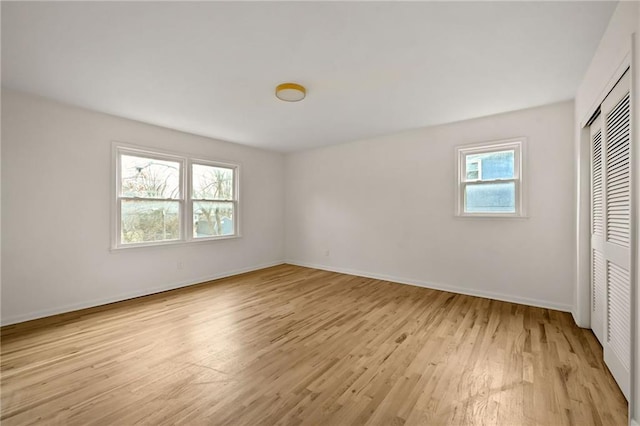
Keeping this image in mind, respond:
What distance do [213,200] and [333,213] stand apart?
2348mm

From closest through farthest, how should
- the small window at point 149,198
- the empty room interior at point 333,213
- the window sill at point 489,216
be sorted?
the empty room interior at point 333,213, the window sill at point 489,216, the small window at point 149,198

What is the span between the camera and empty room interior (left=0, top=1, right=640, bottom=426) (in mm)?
1839

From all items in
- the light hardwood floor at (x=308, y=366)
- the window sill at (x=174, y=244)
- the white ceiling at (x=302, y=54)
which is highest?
the white ceiling at (x=302, y=54)

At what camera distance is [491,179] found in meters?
3.96

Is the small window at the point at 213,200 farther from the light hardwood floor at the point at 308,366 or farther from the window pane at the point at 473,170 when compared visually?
the window pane at the point at 473,170

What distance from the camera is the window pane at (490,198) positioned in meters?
3.82

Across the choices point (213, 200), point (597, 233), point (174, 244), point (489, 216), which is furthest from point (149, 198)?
point (597, 233)

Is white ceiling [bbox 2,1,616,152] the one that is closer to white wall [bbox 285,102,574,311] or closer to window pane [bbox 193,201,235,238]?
white wall [bbox 285,102,574,311]

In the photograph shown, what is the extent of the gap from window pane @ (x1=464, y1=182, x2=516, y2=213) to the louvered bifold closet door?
155cm

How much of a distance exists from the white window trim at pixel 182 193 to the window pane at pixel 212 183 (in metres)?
0.10

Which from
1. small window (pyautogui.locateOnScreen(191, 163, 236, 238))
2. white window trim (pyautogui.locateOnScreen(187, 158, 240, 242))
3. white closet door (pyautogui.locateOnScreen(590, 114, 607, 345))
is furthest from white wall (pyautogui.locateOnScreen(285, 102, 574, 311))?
small window (pyautogui.locateOnScreen(191, 163, 236, 238))

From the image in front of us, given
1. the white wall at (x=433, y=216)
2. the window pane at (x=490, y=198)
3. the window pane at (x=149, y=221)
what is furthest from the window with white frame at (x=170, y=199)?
the window pane at (x=490, y=198)

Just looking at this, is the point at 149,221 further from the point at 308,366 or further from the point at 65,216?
the point at 308,366

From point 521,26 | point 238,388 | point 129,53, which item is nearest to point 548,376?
point 238,388
